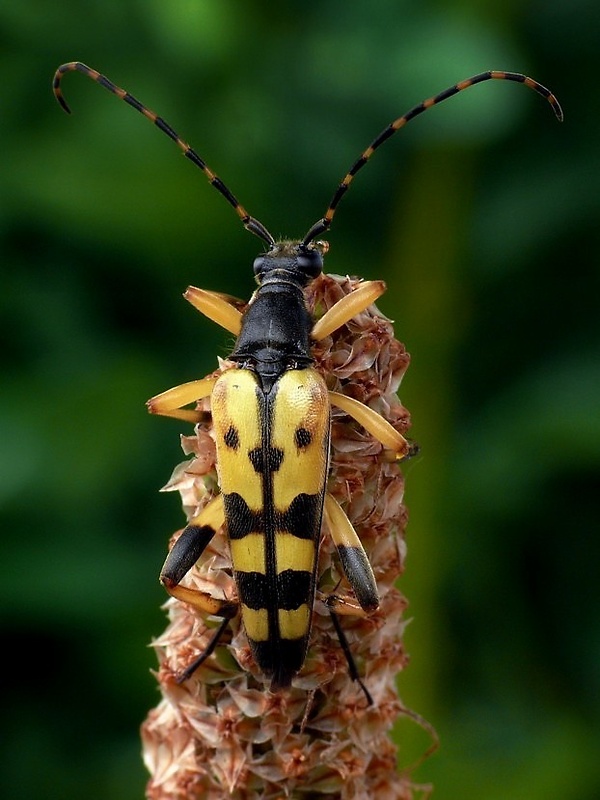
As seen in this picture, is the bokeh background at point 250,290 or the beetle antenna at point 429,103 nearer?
the beetle antenna at point 429,103

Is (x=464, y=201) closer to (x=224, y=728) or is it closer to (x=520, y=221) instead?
(x=520, y=221)

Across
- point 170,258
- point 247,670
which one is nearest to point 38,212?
point 170,258

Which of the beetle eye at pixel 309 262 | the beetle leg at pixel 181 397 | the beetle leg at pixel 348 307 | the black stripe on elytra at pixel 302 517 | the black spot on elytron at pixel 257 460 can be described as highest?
the beetle eye at pixel 309 262

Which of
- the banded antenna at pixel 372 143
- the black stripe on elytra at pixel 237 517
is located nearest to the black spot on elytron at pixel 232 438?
the black stripe on elytra at pixel 237 517

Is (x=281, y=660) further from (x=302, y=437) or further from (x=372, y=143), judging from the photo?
(x=372, y=143)

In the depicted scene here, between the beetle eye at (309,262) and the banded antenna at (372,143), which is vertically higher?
the banded antenna at (372,143)

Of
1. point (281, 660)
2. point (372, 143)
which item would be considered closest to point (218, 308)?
point (372, 143)

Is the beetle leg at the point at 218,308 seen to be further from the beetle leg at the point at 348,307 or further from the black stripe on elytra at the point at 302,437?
the black stripe on elytra at the point at 302,437
